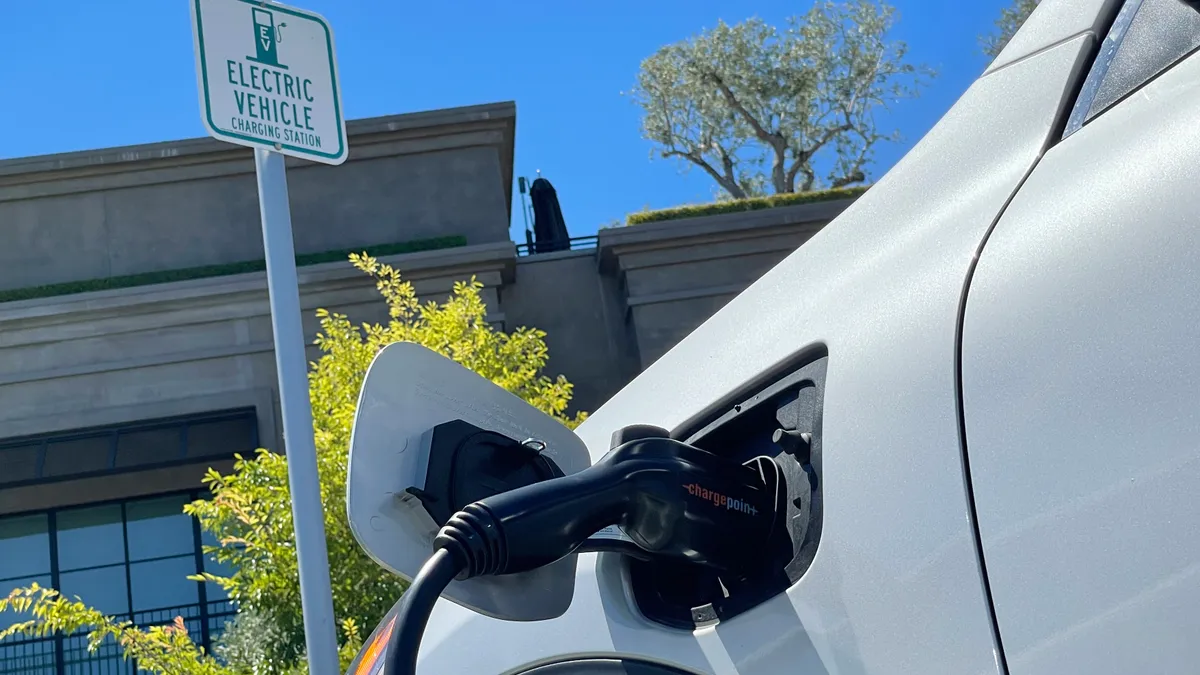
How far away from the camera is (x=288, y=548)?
626 centimetres

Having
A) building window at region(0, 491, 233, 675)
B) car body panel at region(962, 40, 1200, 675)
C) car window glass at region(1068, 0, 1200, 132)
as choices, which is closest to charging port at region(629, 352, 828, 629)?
car body panel at region(962, 40, 1200, 675)

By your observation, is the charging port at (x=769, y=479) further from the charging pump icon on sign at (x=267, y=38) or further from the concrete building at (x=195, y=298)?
the concrete building at (x=195, y=298)

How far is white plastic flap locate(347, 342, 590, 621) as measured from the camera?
4.19 ft

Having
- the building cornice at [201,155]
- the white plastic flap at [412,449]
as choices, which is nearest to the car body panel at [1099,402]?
the white plastic flap at [412,449]

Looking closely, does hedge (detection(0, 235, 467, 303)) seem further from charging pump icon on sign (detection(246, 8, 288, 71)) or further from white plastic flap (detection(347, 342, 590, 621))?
white plastic flap (detection(347, 342, 590, 621))

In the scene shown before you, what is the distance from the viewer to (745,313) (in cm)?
148

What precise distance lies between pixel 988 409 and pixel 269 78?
196 cm

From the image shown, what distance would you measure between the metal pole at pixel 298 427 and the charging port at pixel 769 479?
42.1 inches

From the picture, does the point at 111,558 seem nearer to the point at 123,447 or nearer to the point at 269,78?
the point at 123,447

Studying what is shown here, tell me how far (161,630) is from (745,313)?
217 inches

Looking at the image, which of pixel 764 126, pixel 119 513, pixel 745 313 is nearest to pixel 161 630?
pixel 745 313

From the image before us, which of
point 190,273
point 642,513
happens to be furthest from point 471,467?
point 190,273

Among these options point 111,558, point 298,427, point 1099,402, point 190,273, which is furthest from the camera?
point 111,558

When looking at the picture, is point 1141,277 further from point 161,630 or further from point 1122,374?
point 161,630
